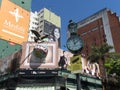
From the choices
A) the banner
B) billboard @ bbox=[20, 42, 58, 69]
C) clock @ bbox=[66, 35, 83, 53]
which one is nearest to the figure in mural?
billboard @ bbox=[20, 42, 58, 69]

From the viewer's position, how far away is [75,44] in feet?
26.3

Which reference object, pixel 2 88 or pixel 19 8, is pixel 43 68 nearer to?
pixel 2 88

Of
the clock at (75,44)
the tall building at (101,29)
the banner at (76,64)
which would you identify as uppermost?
the tall building at (101,29)

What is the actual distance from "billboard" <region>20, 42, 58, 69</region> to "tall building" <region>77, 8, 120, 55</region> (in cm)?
3089

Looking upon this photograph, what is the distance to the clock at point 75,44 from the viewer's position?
7.95 metres

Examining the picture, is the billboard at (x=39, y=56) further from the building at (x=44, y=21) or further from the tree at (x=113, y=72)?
the building at (x=44, y=21)

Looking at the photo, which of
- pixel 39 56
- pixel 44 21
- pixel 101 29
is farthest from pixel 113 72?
pixel 44 21

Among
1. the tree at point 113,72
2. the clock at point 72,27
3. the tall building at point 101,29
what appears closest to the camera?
the clock at point 72,27

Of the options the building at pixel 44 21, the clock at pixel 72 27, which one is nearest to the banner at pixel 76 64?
the clock at pixel 72 27

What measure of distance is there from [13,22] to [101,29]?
2319 centimetres

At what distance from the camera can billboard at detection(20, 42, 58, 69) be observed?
67.3 feet

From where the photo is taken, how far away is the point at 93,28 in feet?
186

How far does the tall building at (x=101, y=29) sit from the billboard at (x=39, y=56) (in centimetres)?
3089

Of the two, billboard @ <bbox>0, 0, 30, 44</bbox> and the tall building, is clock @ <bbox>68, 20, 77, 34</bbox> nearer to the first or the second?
the tall building
